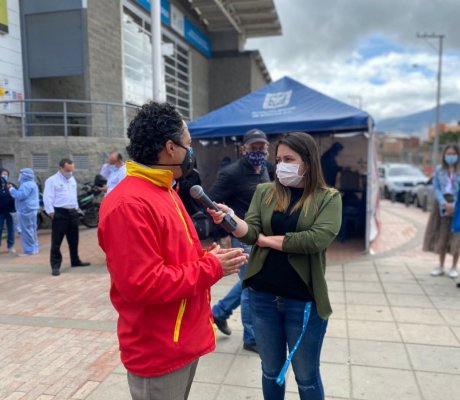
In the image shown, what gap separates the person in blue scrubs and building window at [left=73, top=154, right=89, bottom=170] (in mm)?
2956

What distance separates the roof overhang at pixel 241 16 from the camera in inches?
718

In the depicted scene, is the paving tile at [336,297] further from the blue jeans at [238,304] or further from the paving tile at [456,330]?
the blue jeans at [238,304]

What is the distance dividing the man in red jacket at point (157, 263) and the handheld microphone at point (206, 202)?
0.10 m

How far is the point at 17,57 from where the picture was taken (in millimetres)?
10914

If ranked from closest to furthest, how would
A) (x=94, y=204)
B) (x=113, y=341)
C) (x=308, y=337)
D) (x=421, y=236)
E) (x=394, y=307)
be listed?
(x=308, y=337), (x=113, y=341), (x=394, y=307), (x=421, y=236), (x=94, y=204)

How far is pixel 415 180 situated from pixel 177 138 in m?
18.8

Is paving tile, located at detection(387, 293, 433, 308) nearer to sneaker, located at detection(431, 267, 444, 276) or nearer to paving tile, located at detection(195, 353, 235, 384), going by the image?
sneaker, located at detection(431, 267, 444, 276)

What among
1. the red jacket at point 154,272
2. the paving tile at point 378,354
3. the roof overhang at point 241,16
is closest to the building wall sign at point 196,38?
the roof overhang at point 241,16

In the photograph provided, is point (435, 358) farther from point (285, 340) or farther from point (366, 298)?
point (285, 340)

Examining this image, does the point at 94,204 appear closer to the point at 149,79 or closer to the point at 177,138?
the point at 149,79

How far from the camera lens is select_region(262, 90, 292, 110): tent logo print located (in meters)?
8.05

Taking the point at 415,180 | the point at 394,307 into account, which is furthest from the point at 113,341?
the point at 415,180

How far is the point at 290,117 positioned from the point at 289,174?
550 centimetres

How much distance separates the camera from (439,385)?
120 inches
